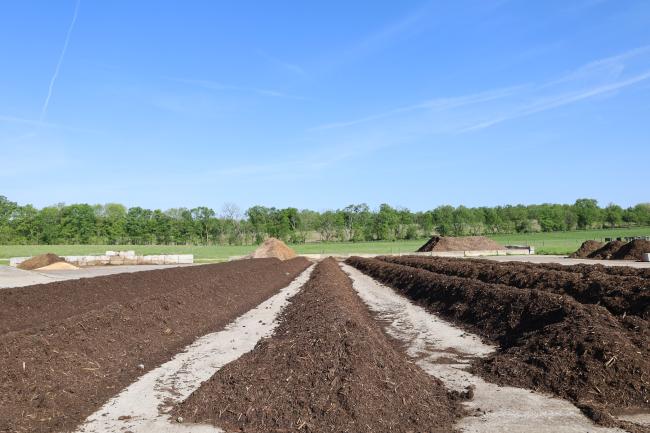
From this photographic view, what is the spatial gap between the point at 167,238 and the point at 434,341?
11629cm

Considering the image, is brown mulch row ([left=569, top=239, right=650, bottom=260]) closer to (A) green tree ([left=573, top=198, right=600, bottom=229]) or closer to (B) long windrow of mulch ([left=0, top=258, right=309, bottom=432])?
(B) long windrow of mulch ([left=0, top=258, right=309, bottom=432])

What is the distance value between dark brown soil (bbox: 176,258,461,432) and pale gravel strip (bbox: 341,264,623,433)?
0.49 metres

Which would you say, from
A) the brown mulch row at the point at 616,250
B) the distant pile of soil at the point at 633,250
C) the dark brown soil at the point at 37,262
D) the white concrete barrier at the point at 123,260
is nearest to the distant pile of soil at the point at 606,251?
the brown mulch row at the point at 616,250

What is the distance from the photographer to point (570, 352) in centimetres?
854

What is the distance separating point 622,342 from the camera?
27.4ft

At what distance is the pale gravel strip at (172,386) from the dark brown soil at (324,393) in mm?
446

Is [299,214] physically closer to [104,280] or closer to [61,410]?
[104,280]

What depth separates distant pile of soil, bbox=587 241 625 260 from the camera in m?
45.2

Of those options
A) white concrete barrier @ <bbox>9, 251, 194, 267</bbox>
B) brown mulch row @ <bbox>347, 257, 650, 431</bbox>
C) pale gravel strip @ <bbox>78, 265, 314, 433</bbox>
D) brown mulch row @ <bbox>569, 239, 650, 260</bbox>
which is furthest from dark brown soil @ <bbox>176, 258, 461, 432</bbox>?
white concrete barrier @ <bbox>9, 251, 194, 267</bbox>

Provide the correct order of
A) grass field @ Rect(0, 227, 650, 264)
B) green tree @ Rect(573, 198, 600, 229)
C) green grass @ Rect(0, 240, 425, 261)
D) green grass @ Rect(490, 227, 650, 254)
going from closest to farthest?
grass field @ Rect(0, 227, 650, 264) < green grass @ Rect(0, 240, 425, 261) < green grass @ Rect(490, 227, 650, 254) < green tree @ Rect(573, 198, 600, 229)

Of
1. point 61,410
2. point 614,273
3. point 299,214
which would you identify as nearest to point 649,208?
point 299,214

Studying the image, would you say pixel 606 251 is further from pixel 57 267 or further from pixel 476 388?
pixel 57 267

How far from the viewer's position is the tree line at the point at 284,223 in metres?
112

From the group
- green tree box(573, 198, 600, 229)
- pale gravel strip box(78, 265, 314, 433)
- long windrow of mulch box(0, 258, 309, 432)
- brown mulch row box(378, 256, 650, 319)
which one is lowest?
pale gravel strip box(78, 265, 314, 433)
